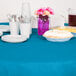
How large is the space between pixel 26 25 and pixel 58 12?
109cm

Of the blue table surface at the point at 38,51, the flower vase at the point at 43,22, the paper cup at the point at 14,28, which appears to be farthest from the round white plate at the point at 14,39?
the flower vase at the point at 43,22

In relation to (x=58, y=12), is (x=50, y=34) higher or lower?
lower

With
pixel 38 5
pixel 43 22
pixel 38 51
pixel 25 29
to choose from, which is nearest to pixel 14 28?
pixel 25 29

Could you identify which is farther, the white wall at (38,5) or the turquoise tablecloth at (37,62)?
the white wall at (38,5)

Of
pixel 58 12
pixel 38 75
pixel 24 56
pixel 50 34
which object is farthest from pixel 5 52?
pixel 58 12

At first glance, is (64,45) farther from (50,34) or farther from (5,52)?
(5,52)

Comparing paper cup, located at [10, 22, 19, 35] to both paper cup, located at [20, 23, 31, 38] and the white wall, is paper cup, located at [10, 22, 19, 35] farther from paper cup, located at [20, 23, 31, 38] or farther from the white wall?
the white wall

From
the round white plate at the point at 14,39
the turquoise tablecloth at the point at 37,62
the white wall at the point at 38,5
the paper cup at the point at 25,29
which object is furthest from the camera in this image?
the white wall at the point at 38,5

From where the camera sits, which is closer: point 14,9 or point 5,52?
point 5,52

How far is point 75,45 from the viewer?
1.25 metres

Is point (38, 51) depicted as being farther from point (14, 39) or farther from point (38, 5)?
point (38, 5)

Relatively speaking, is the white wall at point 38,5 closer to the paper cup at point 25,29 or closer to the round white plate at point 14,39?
the paper cup at point 25,29

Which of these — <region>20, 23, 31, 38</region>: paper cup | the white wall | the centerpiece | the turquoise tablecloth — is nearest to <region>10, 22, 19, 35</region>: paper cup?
<region>20, 23, 31, 38</region>: paper cup

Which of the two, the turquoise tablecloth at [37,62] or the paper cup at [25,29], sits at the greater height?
the paper cup at [25,29]
